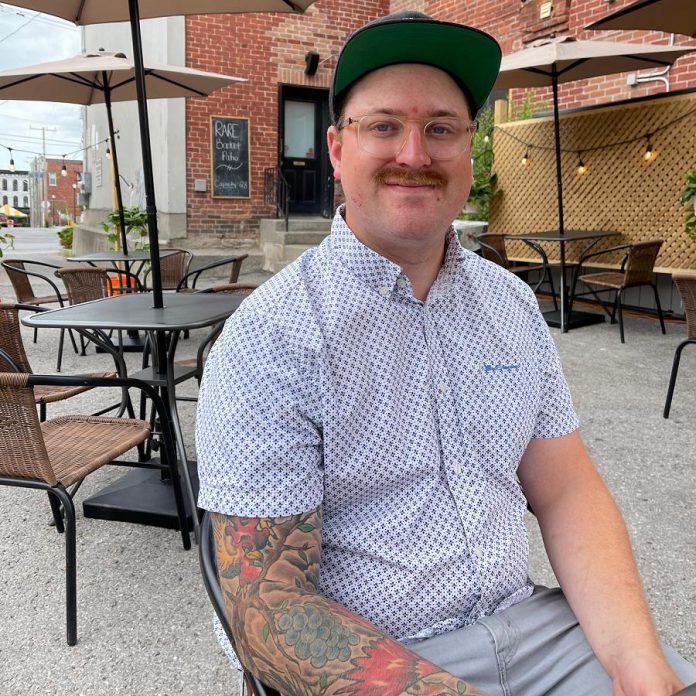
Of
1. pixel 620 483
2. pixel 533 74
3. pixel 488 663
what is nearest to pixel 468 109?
pixel 488 663

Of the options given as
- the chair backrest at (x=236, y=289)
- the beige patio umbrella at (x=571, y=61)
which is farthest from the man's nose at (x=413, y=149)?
the beige patio umbrella at (x=571, y=61)

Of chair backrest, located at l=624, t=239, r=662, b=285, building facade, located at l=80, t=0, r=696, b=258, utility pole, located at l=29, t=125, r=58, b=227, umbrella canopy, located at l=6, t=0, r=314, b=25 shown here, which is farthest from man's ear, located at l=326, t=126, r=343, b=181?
utility pole, located at l=29, t=125, r=58, b=227

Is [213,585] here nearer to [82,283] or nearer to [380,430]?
[380,430]

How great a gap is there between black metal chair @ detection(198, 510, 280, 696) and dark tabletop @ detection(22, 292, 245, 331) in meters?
1.61

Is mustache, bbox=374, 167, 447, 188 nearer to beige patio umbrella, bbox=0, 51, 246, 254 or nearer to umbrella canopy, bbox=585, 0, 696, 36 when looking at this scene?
umbrella canopy, bbox=585, 0, 696, 36

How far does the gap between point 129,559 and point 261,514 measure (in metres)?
1.82

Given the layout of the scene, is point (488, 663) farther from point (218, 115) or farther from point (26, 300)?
point (218, 115)

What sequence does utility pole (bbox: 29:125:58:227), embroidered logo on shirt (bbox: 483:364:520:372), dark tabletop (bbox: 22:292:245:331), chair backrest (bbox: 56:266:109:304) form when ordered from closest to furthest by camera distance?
embroidered logo on shirt (bbox: 483:364:520:372) → dark tabletop (bbox: 22:292:245:331) → chair backrest (bbox: 56:266:109:304) → utility pole (bbox: 29:125:58:227)

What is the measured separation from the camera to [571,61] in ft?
21.7

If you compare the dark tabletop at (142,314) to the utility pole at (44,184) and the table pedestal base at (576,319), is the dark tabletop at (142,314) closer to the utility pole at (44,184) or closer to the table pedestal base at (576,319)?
the table pedestal base at (576,319)

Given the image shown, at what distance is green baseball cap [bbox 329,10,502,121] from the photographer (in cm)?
107

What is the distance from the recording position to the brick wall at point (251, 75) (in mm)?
10969

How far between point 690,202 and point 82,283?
17.9ft

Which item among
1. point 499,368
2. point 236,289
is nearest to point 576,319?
point 236,289
